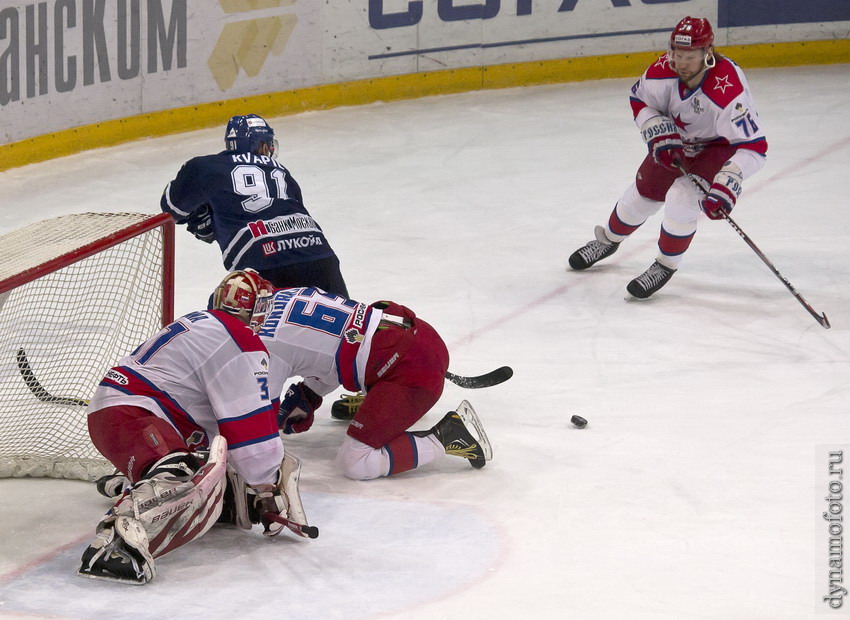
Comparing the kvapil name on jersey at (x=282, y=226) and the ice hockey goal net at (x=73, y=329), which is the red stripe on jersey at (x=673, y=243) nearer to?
the kvapil name on jersey at (x=282, y=226)

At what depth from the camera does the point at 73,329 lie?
13.6 ft

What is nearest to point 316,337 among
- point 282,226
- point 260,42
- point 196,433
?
point 196,433

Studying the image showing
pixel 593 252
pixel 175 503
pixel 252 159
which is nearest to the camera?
pixel 175 503

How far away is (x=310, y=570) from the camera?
3297 mm

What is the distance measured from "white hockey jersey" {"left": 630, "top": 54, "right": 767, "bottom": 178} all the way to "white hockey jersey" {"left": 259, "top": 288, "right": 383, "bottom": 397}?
2087 mm

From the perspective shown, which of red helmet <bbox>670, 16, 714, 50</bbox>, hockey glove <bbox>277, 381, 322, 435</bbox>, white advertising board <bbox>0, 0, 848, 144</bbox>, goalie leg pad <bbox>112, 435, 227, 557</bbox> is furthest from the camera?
white advertising board <bbox>0, 0, 848, 144</bbox>

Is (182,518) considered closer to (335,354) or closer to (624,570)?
(335,354)

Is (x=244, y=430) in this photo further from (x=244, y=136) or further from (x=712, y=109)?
(x=712, y=109)

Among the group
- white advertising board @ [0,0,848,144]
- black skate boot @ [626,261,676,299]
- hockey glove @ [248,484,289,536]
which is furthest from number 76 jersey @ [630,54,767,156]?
white advertising board @ [0,0,848,144]

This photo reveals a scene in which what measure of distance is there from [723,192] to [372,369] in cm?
197

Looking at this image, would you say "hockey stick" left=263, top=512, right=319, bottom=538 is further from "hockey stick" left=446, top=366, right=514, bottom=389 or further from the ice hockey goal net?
"hockey stick" left=446, top=366, right=514, bottom=389

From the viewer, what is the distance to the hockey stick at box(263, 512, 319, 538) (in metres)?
3.40

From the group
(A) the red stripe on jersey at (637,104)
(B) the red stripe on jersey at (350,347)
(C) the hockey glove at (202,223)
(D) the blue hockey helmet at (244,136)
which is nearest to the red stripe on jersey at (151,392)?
(B) the red stripe on jersey at (350,347)

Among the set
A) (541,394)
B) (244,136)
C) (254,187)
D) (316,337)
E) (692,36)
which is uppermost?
(692,36)
